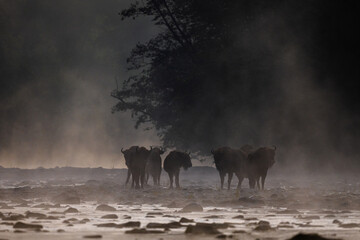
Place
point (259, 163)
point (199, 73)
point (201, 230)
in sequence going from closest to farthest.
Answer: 1. point (201, 230)
2. point (259, 163)
3. point (199, 73)

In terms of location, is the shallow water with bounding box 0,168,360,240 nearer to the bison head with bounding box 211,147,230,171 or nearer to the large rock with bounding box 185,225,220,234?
the large rock with bounding box 185,225,220,234

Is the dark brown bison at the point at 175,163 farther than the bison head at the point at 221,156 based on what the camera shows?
Yes

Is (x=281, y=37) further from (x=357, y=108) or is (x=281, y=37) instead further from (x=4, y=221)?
(x=4, y=221)

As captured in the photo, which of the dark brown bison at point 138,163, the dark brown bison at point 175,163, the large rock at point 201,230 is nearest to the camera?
the large rock at point 201,230

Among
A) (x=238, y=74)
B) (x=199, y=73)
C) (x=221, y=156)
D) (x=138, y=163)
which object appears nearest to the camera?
(x=221, y=156)

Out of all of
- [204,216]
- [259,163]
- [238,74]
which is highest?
[238,74]

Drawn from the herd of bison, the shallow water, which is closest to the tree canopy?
the herd of bison

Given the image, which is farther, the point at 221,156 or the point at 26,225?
the point at 221,156

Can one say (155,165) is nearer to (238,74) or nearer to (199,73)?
(238,74)

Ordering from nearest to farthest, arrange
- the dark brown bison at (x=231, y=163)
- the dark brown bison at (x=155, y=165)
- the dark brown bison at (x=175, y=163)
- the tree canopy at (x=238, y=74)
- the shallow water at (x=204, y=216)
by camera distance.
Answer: the shallow water at (x=204, y=216), the dark brown bison at (x=231, y=163), the dark brown bison at (x=175, y=163), the dark brown bison at (x=155, y=165), the tree canopy at (x=238, y=74)

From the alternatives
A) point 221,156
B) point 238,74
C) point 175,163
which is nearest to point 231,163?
point 221,156

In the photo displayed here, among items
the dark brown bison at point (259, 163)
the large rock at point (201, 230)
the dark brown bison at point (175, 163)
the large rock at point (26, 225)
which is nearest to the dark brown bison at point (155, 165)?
the dark brown bison at point (175, 163)

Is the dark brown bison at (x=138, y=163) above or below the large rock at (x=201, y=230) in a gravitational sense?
above

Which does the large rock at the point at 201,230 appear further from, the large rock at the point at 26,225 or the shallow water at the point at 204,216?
the large rock at the point at 26,225
